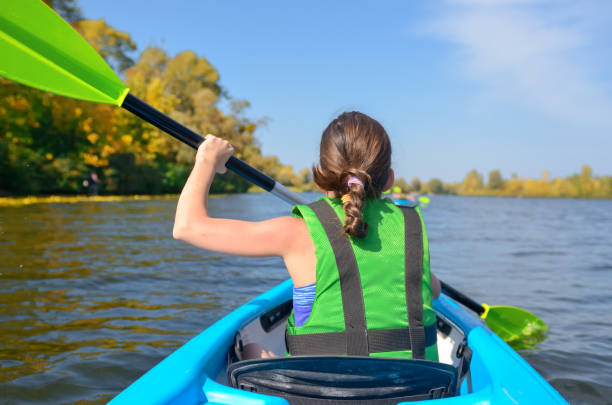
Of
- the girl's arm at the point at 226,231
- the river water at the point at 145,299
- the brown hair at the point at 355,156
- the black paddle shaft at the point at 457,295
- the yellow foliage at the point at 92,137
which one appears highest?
the yellow foliage at the point at 92,137

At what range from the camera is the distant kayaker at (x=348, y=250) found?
4.02 ft

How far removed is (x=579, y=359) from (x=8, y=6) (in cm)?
406

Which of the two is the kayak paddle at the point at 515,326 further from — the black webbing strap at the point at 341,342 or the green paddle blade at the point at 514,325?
the black webbing strap at the point at 341,342

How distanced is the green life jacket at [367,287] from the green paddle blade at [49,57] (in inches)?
50.6

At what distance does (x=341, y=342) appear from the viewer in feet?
4.22

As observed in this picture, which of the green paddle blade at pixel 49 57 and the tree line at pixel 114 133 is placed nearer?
the green paddle blade at pixel 49 57

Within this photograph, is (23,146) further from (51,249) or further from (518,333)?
(518,333)

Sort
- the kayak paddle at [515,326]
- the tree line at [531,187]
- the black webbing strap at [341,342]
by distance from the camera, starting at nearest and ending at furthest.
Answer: the black webbing strap at [341,342] → the kayak paddle at [515,326] → the tree line at [531,187]

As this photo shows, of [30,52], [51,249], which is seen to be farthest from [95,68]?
[51,249]

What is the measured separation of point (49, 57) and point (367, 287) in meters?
1.80

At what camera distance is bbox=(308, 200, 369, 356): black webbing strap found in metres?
1.27

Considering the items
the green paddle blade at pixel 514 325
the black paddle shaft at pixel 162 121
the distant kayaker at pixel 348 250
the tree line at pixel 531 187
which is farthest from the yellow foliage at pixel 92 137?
the tree line at pixel 531 187

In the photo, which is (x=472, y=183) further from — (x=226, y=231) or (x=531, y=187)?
(x=226, y=231)

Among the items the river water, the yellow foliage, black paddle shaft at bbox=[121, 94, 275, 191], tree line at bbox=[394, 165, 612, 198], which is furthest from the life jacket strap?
tree line at bbox=[394, 165, 612, 198]
